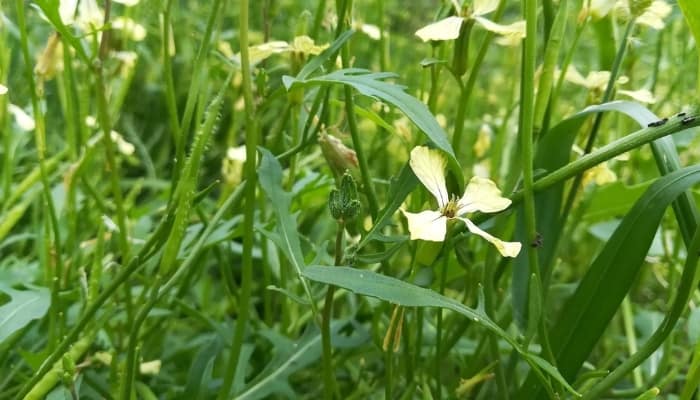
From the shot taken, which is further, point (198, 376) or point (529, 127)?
point (198, 376)

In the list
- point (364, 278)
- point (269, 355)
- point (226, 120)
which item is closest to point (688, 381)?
point (364, 278)

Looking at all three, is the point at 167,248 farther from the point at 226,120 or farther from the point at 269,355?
the point at 226,120

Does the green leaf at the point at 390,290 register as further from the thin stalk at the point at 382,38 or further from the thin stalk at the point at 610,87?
the thin stalk at the point at 382,38

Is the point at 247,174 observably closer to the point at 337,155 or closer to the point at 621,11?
the point at 337,155

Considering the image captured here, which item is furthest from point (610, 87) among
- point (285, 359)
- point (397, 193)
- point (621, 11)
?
point (285, 359)

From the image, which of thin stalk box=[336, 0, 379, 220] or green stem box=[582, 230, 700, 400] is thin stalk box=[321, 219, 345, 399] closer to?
thin stalk box=[336, 0, 379, 220]
